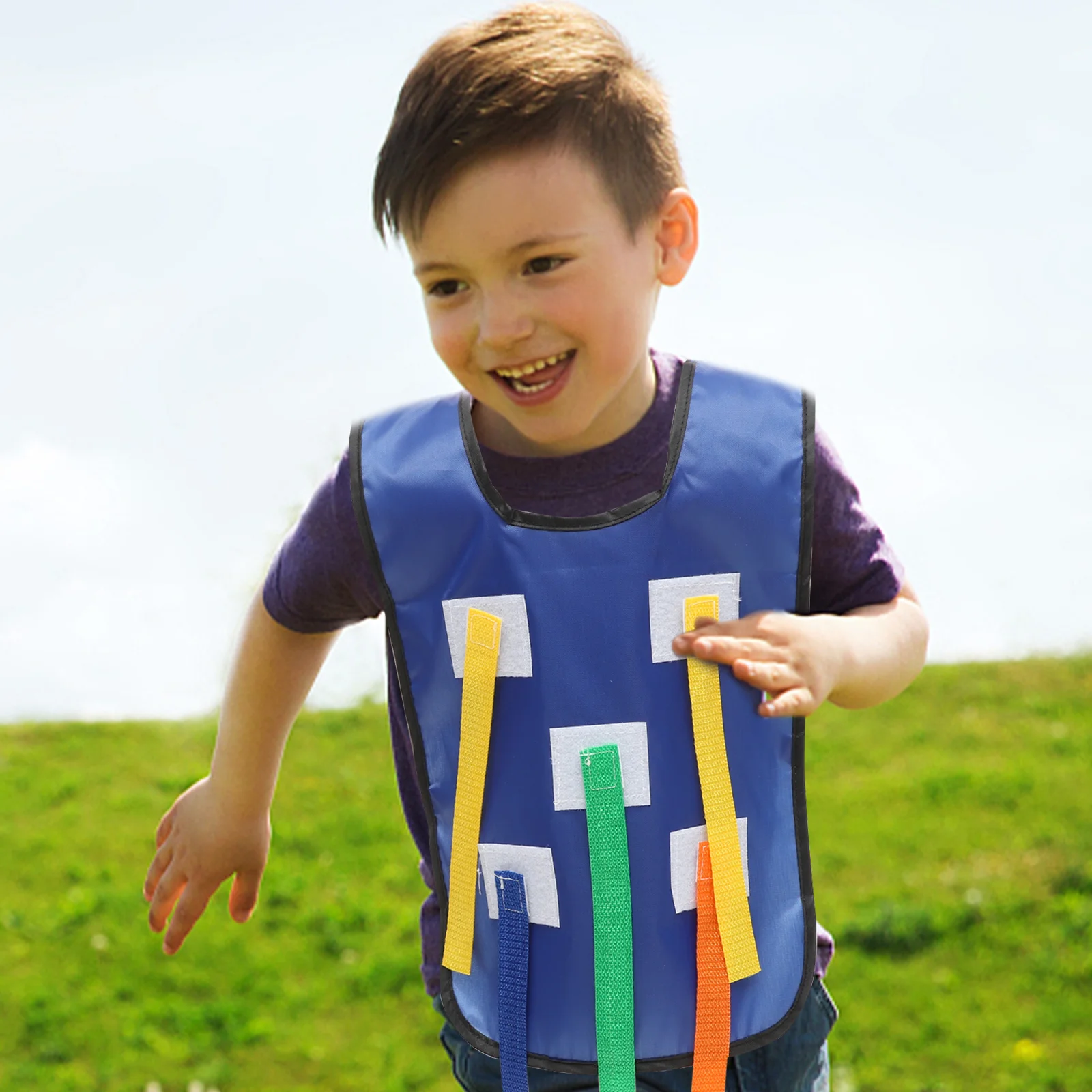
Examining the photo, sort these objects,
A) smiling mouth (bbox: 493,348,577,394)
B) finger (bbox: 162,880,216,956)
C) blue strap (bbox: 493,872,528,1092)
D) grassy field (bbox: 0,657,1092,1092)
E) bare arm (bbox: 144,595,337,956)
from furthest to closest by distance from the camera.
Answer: grassy field (bbox: 0,657,1092,1092), finger (bbox: 162,880,216,956), bare arm (bbox: 144,595,337,956), blue strap (bbox: 493,872,528,1092), smiling mouth (bbox: 493,348,577,394)

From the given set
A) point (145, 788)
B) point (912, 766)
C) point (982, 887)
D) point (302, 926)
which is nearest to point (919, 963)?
point (982, 887)

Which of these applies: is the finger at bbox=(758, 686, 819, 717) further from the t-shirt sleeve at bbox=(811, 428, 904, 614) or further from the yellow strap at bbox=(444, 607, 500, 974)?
the yellow strap at bbox=(444, 607, 500, 974)

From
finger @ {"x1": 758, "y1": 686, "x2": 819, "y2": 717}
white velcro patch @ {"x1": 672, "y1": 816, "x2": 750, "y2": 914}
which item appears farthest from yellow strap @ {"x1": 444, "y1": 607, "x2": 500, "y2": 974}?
finger @ {"x1": 758, "y1": 686, "x2": 819, "y2": 717}

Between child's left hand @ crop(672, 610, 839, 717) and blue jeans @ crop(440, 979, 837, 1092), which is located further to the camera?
blue jeans @ crop(440, 979, 837, 1092)

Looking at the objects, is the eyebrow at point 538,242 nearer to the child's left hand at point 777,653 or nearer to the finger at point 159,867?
the child's left hand at point 777,653

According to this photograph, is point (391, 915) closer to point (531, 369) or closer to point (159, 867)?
point (159, 867)

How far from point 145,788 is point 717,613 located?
5400 millimetres

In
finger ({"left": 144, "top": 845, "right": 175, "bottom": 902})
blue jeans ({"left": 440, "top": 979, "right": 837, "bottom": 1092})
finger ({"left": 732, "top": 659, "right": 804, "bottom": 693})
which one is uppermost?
finger ({"left": 732, "top": 659, "right": 804, "bottom": 693})

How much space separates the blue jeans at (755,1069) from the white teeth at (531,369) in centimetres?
115

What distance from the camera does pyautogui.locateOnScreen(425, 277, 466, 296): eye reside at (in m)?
2.10

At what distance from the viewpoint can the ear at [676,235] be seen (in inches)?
87.6

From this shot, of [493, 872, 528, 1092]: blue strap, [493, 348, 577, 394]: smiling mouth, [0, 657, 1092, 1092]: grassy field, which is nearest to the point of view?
[493, 348, 577, 394]: smiling mouth

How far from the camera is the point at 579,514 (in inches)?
A: 87.4

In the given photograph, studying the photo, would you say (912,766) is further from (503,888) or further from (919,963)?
(503,888)
